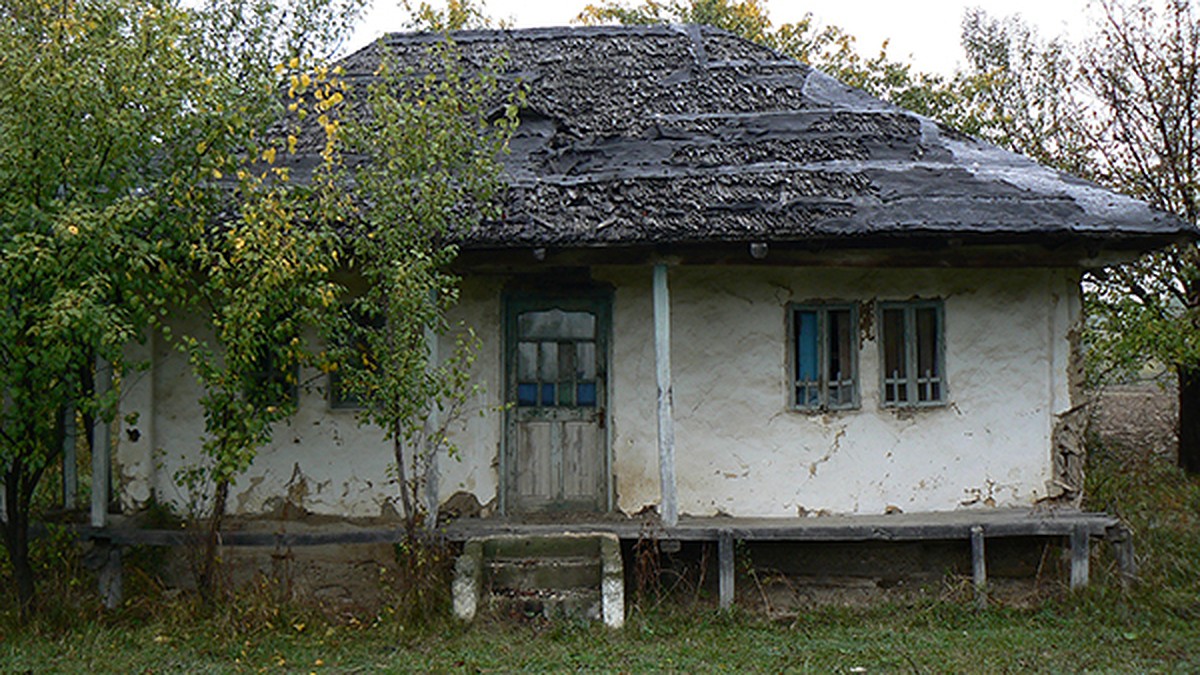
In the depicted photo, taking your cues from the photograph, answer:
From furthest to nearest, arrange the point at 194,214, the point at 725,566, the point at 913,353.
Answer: the point at 913,353, the point at 725,566, the point at 194,214

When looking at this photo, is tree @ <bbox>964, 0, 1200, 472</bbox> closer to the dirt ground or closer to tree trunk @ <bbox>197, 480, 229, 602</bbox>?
the dirt ground

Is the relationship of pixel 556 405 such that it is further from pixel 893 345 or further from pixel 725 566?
pixel 893 345

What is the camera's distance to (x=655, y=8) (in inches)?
819

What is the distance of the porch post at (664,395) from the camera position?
736cm

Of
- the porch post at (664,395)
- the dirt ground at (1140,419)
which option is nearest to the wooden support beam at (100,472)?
the porch post at (664,395)

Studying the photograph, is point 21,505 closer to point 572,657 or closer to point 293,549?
point 293,549

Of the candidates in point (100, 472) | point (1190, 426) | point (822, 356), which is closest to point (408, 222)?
point (100, 472)

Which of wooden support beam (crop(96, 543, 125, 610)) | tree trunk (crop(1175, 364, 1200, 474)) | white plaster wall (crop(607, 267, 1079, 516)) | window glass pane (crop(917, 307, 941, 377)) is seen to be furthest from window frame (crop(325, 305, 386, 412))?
tree trunk (crop(1175, 364, 1200, 474))

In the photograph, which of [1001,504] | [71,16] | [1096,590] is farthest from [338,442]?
[1096,590]

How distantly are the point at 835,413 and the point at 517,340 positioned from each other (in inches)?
112

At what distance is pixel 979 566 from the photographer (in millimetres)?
7273

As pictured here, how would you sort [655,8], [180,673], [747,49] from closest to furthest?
[180,673], [747,49], [655,8]

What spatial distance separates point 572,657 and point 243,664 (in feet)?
7.16

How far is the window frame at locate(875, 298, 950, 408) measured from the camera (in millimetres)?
8047
